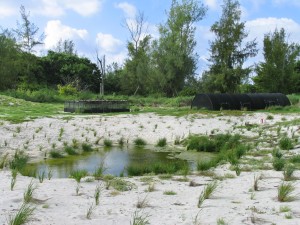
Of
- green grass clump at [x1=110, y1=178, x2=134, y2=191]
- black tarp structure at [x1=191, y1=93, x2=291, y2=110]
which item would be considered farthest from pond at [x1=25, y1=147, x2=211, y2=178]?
black tarp structure at [x1=191, y1=93, x2=291, y2=110]

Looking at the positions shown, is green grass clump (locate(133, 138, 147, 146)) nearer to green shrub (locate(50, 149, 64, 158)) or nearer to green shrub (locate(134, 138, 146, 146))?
green shrub (locate(134, 138, 146, 146))

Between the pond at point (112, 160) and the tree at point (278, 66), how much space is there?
29188 millimetres

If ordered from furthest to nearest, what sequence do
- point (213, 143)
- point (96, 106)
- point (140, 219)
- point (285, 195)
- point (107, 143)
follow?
1. point (96, 106)
2. point (107, 143)
3. point (213, 143)
4. point (285, 195)
5. point (140, 219)


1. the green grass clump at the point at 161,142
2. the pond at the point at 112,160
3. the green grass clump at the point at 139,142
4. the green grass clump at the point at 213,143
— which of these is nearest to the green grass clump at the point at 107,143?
the pond at the point at 112,160

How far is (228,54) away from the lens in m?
41.6

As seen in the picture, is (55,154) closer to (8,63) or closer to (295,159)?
(295,159)

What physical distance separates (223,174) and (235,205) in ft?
7.84

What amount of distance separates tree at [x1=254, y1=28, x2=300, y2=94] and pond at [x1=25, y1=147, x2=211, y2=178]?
95.8 ft

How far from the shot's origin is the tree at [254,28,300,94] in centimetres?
3931

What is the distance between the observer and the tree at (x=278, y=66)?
39.3 metres

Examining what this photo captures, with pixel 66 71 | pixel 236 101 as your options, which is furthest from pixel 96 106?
pixel 66 71

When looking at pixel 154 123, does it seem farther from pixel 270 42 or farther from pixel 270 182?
pixel 270 42

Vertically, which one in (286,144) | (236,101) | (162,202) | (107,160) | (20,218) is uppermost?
(236,101)

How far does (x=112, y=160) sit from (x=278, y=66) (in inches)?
1256
